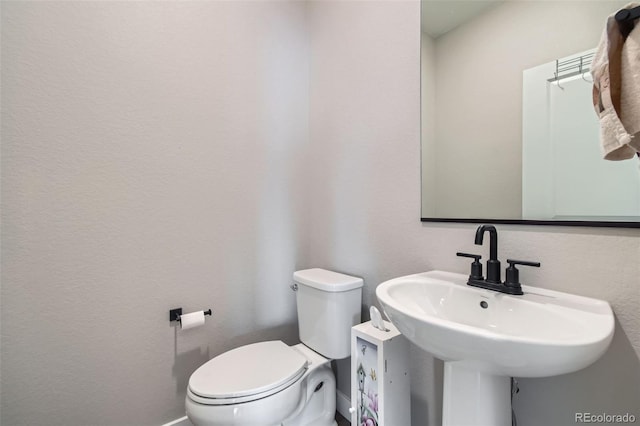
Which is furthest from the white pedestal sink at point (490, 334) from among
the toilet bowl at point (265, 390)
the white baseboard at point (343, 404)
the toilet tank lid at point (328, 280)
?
the white baseboard at point (343, 404)

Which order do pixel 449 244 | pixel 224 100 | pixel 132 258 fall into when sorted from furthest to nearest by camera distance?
pixel 224 100, pixel 132 258, pixel 449 244

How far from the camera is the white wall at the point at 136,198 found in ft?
3.30

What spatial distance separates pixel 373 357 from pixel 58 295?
1210mm

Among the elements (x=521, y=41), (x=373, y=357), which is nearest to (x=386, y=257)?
(x=373, y=357)

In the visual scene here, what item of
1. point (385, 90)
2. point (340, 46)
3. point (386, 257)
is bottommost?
point (386, 257)

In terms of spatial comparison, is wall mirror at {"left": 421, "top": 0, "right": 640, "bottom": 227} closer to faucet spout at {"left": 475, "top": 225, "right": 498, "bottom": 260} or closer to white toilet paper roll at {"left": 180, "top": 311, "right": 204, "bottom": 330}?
faucet spout at {"left": 475, "top": 225, "right": 498, "bottom": 260}

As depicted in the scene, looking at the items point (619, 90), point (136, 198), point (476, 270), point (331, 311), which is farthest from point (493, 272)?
point (136, 198)

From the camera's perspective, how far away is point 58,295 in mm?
1048

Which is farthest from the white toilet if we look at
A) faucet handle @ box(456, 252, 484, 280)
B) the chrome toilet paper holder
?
faucet handle @ box(456, 252, 484, 280)

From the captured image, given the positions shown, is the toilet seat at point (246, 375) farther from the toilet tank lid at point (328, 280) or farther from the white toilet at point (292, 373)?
the toilet tank lid at point (328, 280)

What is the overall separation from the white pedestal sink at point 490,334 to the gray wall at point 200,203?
0.44 ft

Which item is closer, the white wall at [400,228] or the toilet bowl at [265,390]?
the white wall at [400,228]

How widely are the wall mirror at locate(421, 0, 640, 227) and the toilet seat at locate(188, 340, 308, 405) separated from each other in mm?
840

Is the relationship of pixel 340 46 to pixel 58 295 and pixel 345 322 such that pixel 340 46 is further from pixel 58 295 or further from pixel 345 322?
pixel 58 295
